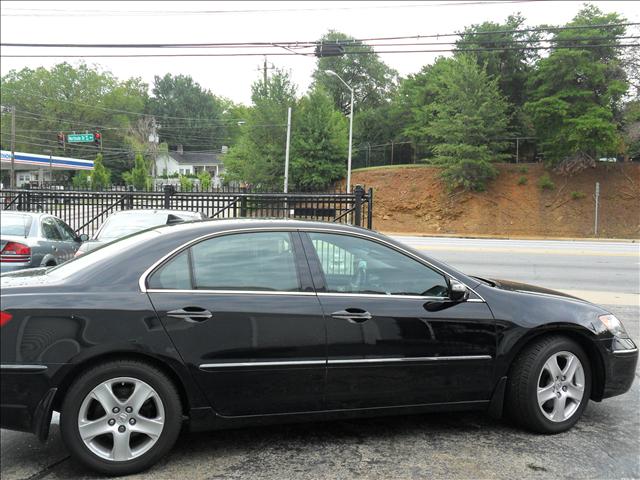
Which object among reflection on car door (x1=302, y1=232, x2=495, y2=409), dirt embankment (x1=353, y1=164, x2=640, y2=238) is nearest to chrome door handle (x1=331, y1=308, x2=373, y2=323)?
reflection on car door (x1=302, y1=232, x2=495, y2=409)

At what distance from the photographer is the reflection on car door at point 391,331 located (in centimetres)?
353

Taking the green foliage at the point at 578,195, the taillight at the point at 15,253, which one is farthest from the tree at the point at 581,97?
the taillight at the point at 15,253

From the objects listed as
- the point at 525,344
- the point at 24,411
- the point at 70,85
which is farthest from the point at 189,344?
the point at 70,85

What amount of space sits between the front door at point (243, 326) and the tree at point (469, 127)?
30.3m

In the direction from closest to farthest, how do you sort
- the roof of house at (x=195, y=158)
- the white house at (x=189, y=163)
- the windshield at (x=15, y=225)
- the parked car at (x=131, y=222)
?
the windshield at (x=15, y=225), the parked car at (x=131, y=222), the white house at (x=189, y=163), the roof of house at (x=195, y=158)

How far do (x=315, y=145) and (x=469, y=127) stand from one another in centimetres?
1115

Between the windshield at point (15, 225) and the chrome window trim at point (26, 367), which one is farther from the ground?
the windshield at point (15, 225)

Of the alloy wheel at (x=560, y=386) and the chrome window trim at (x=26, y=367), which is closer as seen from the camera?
the chrome window trim at (x=26, y=367)

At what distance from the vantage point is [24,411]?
309 centimetres

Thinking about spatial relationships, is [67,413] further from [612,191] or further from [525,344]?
[612,191]

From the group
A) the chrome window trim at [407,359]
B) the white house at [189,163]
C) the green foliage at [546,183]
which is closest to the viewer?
the chrome window trim at [407,359]

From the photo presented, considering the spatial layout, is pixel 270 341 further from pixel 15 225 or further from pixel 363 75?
pixel 363 75

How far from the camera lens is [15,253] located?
8.58m

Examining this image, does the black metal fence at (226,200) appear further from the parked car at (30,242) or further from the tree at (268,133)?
the tree at (268,133)
